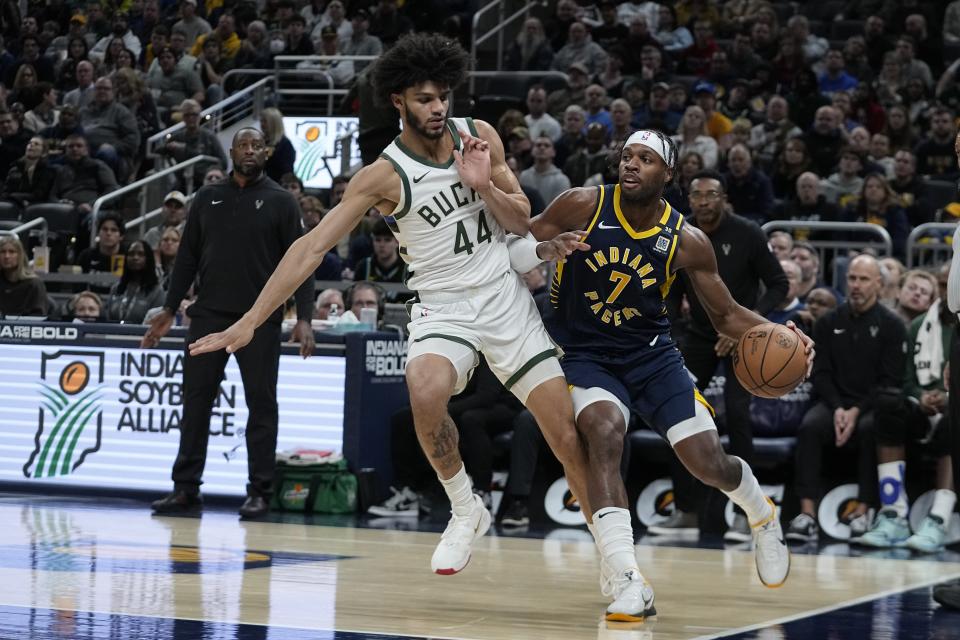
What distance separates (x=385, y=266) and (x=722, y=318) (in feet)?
20.5

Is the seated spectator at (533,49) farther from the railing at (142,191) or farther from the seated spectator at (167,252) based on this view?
the seated spectator at (167,252)

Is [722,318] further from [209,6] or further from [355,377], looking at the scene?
[209,6]

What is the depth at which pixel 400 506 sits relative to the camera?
9.91 metres

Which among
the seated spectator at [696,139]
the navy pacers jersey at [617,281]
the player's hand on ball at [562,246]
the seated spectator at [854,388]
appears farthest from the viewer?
the seated spectator at [696,139]

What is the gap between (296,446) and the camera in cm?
1019

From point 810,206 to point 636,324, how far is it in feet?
23.8

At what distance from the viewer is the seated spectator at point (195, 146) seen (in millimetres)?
16266

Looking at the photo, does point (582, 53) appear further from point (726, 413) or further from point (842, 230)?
point (726, 413)

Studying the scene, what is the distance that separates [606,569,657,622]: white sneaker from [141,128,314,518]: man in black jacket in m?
3.79

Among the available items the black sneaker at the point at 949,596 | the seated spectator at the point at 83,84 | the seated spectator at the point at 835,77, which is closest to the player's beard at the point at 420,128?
the black sneaker at the point at 949,596

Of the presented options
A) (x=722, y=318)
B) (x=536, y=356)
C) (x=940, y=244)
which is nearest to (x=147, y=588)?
(x=536, y=356)

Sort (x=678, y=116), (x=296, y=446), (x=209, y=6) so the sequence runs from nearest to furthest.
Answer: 1. (x=296, y=446)
2. (x=678, y=116)
3. (x=209, y=6)

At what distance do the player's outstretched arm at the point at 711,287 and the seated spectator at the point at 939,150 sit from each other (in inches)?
323

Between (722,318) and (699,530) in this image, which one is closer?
(722,318)
